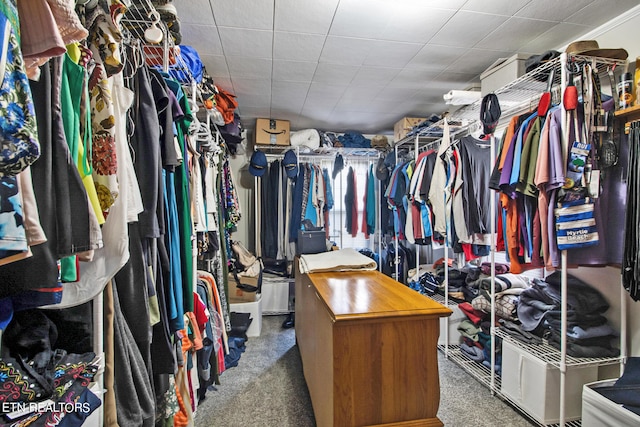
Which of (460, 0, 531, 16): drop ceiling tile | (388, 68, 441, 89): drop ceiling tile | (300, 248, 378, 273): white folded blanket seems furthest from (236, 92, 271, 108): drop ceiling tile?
(460, 0, 531, 16): drop ceiling tile

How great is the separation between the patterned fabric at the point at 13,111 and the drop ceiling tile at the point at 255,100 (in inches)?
114

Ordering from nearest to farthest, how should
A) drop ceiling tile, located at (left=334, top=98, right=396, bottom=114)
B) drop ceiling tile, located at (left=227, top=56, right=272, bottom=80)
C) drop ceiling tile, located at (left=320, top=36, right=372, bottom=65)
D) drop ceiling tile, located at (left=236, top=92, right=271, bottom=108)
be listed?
1. drop ceiling tile, located at (left=320, top=36, right=372, bottom=65)
2. drop ceiling tile, located at (left=227, top=56, right=272, bottom=80)
3. drop ceiling tile, located at (left=236, top=92, right=271, bottom=108)
4. drop ceiling tile, located at (left=334, top=98, right=396, bottom=114)

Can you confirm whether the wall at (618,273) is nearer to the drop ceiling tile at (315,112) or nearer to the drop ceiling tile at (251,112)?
the drop ceiling tile at (315,112)

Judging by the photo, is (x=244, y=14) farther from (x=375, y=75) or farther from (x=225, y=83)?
(x=375, y=75)

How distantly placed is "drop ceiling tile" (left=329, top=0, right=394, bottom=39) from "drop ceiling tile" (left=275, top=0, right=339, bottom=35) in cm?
5

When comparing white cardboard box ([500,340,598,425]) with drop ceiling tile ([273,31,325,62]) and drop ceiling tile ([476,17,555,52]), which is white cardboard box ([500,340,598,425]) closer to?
drop ceiling tile ([476,17,555,52])

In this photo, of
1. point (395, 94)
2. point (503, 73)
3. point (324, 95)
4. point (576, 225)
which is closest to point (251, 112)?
point (324, 95)

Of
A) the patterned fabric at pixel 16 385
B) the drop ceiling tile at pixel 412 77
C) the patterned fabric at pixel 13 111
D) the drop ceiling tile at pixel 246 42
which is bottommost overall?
the patterned fabric at pixel 16 385

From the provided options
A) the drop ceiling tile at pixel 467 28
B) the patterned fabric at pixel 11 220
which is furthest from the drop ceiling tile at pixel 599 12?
the patterned fabric at pixel 11 220

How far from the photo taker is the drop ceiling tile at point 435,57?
226cm

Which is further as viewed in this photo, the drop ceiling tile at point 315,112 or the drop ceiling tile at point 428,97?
the drop ceiling tile at point 315,112

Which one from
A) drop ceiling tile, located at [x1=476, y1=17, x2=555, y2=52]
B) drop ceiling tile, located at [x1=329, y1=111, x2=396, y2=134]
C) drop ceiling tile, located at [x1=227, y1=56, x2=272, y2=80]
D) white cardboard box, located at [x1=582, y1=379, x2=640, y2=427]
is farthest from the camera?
drop ceiling tile, located at [x1=329, y1=111, x2=396, y2=134]

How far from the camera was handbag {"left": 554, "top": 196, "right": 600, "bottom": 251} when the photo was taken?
151 cm

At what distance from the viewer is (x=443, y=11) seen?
71.9 inches
